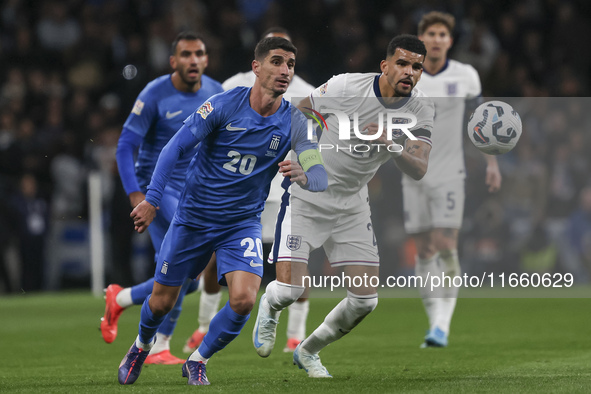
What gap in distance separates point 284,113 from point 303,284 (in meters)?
1.17

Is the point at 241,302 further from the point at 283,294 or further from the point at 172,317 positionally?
the point at 172,317

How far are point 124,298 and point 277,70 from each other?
2719mm

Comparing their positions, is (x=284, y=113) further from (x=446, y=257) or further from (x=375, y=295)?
(x=446, y=257)

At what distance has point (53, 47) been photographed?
16438 mm

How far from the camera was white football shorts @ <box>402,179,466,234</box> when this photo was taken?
9023 mm

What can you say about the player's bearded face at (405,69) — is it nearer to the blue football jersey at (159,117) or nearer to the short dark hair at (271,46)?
the short dark hair at (271,46)

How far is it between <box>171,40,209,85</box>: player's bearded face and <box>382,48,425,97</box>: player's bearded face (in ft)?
6.44

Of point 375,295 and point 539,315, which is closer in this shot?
point 375,295

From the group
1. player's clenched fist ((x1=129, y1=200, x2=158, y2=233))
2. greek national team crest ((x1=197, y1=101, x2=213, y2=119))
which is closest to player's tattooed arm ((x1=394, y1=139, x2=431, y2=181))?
greek national team crest ((x1=197, y1=101, x2=213, y2=119))

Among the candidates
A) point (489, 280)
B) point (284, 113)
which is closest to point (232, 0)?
point (489, 280)

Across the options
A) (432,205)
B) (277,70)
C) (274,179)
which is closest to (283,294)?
(277,70)

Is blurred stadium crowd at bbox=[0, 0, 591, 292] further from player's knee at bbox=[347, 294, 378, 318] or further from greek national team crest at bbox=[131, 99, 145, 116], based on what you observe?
player's knee at bbox=[347, 294, 378, 318]

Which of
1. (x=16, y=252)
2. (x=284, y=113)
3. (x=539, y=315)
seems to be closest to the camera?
(x=284, y=113)

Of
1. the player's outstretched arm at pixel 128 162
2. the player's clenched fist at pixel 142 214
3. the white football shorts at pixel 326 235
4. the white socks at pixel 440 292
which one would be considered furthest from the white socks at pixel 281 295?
the white socks at pixel 440 292
